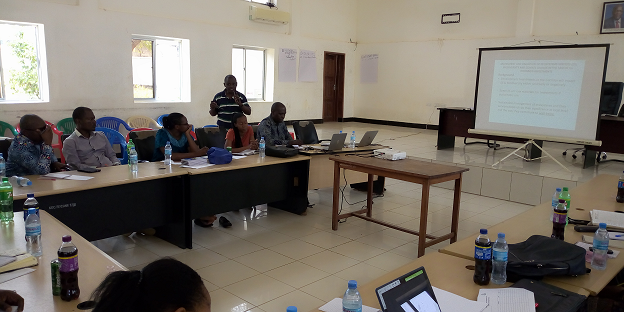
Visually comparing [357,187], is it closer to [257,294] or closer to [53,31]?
[257,294]

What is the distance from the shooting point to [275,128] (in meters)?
5.08

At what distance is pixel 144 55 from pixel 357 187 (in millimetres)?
5063

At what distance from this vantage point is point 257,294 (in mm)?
2930

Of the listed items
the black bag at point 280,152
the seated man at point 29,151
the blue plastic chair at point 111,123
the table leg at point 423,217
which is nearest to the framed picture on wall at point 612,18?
the table leg at point 423,217

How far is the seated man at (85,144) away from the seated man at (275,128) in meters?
1.64

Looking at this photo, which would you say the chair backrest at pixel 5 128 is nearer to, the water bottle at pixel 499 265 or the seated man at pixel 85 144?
the seated man at pixel 85 144

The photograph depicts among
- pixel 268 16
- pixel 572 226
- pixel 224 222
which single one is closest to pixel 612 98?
pixel 572 226

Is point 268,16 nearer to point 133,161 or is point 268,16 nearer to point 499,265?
point 133,161

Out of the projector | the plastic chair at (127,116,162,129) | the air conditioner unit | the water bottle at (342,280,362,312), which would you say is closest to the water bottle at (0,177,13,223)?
the water bottle at (342,280,362,312)

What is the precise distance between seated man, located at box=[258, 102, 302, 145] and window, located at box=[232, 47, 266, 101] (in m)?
5.19

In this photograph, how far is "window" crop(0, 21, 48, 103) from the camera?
6.77 m

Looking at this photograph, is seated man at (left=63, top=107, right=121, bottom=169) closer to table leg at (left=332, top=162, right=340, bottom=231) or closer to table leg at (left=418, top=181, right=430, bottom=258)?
table leg at (left=332, top=162, right=340, bottom=231)

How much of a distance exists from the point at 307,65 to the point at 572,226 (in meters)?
9.28

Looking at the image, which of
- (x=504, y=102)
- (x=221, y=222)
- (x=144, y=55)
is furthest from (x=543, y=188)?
(x=144, y=55)
